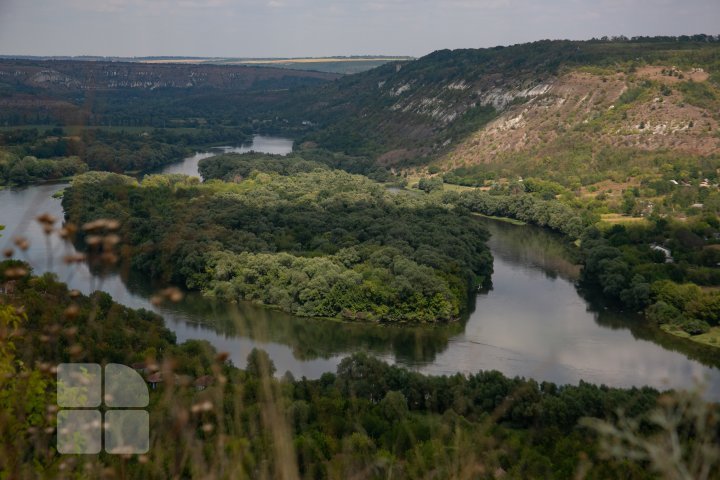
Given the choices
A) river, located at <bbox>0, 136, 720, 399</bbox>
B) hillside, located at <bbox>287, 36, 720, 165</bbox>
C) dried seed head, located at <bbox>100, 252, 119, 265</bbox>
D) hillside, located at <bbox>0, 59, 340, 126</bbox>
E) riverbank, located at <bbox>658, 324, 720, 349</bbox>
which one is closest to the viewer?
dried seed head, located at <bbox>100, 252, 119, 265</bbox>

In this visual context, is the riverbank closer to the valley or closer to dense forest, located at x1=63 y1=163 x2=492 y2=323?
the valley

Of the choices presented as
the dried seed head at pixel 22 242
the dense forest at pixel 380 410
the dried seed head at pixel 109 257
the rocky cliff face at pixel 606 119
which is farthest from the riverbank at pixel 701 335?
the dried seed head at pixel 22 242

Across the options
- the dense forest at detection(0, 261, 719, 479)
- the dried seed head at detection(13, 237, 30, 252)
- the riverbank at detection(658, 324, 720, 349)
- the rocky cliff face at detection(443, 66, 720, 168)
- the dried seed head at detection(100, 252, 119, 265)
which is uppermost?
the dried seed head at detection(13, 237, 30, 252)

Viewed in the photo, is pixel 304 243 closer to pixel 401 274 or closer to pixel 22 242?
pixel 401 274

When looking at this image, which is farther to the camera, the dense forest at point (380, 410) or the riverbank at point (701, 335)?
the riverbank at point (701, 335)

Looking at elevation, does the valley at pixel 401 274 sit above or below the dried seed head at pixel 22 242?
below

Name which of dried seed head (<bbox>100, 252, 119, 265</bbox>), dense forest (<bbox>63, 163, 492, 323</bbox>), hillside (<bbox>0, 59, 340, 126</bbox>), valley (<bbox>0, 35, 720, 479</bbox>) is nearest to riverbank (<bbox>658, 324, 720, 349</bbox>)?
valley (<bbox>0, 35, 720, 479</bbox>)

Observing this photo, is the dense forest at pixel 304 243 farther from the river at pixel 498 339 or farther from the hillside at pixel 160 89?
the hillside at pixel 160 89
